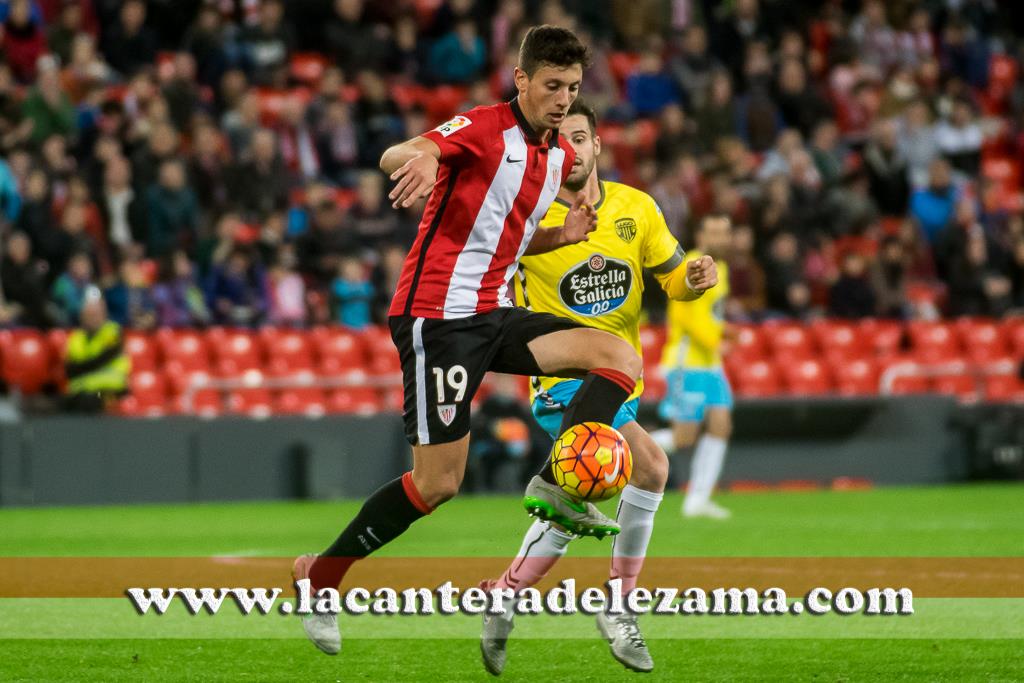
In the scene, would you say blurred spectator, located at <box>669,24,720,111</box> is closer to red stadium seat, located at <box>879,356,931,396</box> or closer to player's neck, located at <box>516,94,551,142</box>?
red stadium seat, located at <box>879,356,931,396</box>

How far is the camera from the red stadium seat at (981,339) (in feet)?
60.1

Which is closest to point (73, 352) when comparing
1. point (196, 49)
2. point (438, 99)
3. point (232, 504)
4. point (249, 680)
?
point (232, 504)

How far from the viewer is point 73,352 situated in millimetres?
14633

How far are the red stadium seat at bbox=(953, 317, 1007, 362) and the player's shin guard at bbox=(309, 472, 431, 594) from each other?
13.3 meters

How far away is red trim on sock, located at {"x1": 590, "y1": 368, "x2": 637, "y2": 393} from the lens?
239 inches

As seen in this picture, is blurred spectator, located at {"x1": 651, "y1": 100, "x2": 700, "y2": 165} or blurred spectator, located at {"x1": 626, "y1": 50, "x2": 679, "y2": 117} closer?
blurred spectator, located at {"x1": 651, "y1": 100, "x2": 700, "y2": 165}

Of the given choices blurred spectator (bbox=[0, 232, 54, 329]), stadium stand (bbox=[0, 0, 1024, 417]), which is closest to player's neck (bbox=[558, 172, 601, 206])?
stadium stand (bbox=[0, 0, 1024, 417])

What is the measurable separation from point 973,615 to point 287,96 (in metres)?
12.4

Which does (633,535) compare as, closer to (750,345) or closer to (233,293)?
(233,293)

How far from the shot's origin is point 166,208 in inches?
631

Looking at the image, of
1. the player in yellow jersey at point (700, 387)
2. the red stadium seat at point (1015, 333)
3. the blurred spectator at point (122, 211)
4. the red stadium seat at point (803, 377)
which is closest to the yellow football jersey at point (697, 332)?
the player in yellow jersey at point (700, 387)

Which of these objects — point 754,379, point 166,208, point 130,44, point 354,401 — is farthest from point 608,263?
point 130,44

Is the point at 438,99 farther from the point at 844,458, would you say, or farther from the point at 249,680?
the point at 249,680

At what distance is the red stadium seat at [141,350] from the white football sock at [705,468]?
543cm
